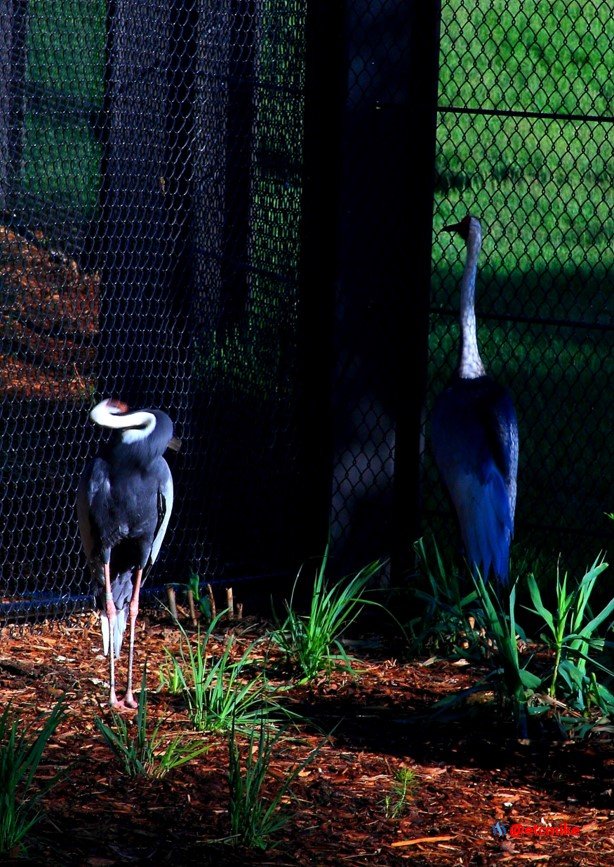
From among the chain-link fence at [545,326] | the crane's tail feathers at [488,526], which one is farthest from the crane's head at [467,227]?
the crane's tail feathers at [488,526]

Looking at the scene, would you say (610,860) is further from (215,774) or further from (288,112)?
(288,112)

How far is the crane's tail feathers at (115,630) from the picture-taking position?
4.98 meters

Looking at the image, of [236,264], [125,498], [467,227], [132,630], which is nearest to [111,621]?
[132,630]

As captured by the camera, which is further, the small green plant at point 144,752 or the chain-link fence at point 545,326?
the chain-link fence at point 545,326

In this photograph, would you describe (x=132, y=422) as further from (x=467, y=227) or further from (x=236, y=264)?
(x=467, y=227)

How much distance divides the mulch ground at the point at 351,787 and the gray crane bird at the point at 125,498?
0.93 ft

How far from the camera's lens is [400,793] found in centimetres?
395

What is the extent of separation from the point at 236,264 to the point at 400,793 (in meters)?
2.83

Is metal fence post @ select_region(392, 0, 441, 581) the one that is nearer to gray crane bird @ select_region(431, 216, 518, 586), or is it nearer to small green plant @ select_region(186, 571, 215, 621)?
gray crane bird @ select_region(431, 216, 518, 586)

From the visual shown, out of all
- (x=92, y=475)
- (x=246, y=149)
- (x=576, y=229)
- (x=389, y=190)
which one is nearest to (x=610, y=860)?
(x=92, y=475)

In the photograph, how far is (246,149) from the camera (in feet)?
19.5

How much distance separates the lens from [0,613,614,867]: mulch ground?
3.51 metres

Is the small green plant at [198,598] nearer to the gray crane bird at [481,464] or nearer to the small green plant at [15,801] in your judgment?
the gray crane bird at [481,464]

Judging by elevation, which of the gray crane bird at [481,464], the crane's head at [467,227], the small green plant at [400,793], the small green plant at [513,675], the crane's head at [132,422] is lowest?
the small green plant at [400,793]
